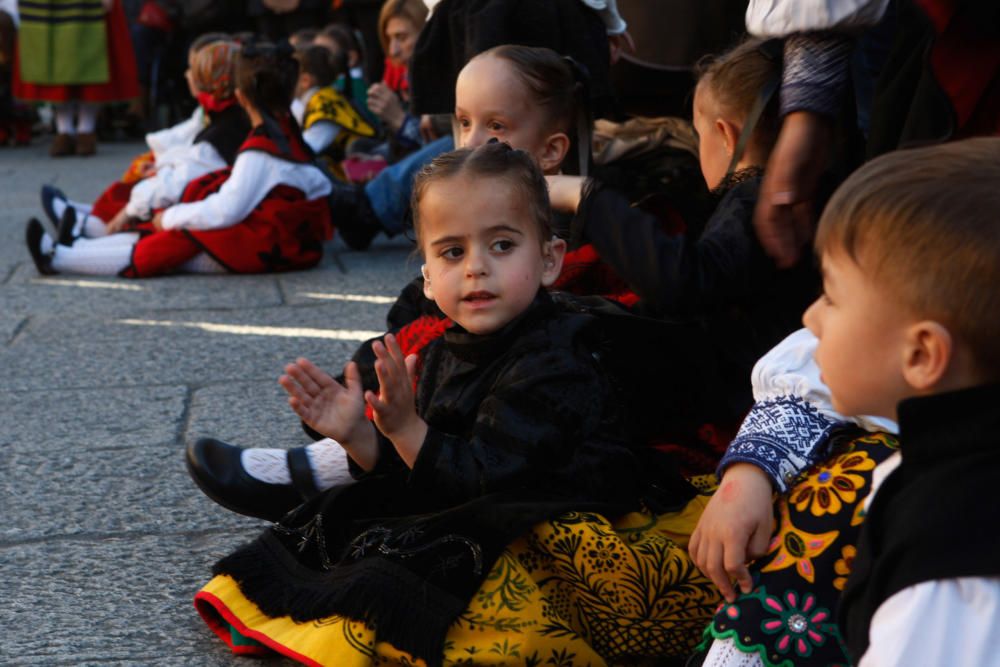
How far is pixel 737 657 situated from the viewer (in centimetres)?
157

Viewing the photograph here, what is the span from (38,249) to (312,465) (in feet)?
11.1

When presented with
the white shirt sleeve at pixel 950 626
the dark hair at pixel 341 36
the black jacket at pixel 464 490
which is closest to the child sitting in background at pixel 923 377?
the white shirt sleeve at pixel 950 626

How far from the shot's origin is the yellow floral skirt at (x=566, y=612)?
179 cm

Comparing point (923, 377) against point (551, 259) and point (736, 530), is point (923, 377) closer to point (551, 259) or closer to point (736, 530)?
point (736, 530)

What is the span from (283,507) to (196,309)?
2430 mm

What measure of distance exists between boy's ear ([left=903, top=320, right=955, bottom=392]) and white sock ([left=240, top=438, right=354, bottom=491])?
1212 mm

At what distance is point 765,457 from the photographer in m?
1.68

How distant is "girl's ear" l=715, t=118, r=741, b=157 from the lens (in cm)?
230

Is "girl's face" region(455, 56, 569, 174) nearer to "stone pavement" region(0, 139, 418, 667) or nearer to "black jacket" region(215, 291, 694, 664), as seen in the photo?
"stone pavement" region(0, 139, 418, 667)

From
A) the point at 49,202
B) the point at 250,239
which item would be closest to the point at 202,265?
the point at 250,239

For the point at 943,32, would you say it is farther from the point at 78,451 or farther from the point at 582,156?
the point at 78,451

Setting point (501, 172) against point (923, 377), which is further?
point (501, 172)

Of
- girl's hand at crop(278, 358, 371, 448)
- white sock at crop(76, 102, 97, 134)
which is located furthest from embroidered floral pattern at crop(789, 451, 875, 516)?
white sock at crop(76, 102, 97, 134)

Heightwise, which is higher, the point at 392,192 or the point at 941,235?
the point at 941,235
